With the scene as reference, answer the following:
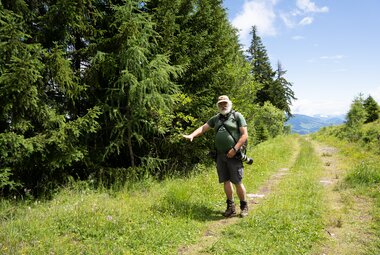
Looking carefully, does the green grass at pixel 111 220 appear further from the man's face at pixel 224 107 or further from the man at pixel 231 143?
the man's face at pixel 224 107

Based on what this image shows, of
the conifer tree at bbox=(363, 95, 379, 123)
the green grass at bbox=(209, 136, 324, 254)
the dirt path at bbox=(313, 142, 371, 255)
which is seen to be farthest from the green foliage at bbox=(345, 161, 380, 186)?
the conifer tree at bbox=(363, 95, 379, 123)

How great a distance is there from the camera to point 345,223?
5.90 meters

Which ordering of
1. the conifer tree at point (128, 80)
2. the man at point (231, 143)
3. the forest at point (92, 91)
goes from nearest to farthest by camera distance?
the man at point (231, 143), the forest at point (92, 91), the conifer tree at point (128, 80)

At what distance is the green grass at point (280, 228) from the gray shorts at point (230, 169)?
2.84ft

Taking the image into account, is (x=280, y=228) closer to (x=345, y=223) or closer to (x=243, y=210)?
(x=243, y=210)

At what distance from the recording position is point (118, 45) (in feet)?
29.0

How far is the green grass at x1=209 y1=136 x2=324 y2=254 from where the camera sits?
4.84 m

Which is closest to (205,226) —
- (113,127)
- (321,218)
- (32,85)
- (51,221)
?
(321,218)

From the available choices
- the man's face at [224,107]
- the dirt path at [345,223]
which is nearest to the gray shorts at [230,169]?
the man's face at [224,107]

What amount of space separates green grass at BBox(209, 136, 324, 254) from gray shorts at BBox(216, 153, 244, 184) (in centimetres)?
86

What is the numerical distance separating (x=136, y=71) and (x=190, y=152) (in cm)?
424

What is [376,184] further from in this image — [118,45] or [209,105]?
[118,45]

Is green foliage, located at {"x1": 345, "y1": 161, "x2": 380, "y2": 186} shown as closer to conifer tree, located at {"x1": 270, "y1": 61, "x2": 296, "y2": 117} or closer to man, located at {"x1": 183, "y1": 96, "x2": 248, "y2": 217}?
man, located at {"x1": 183, "y1": 96, "x2": 248, "y2": 217}

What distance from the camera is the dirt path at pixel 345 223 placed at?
484cm
